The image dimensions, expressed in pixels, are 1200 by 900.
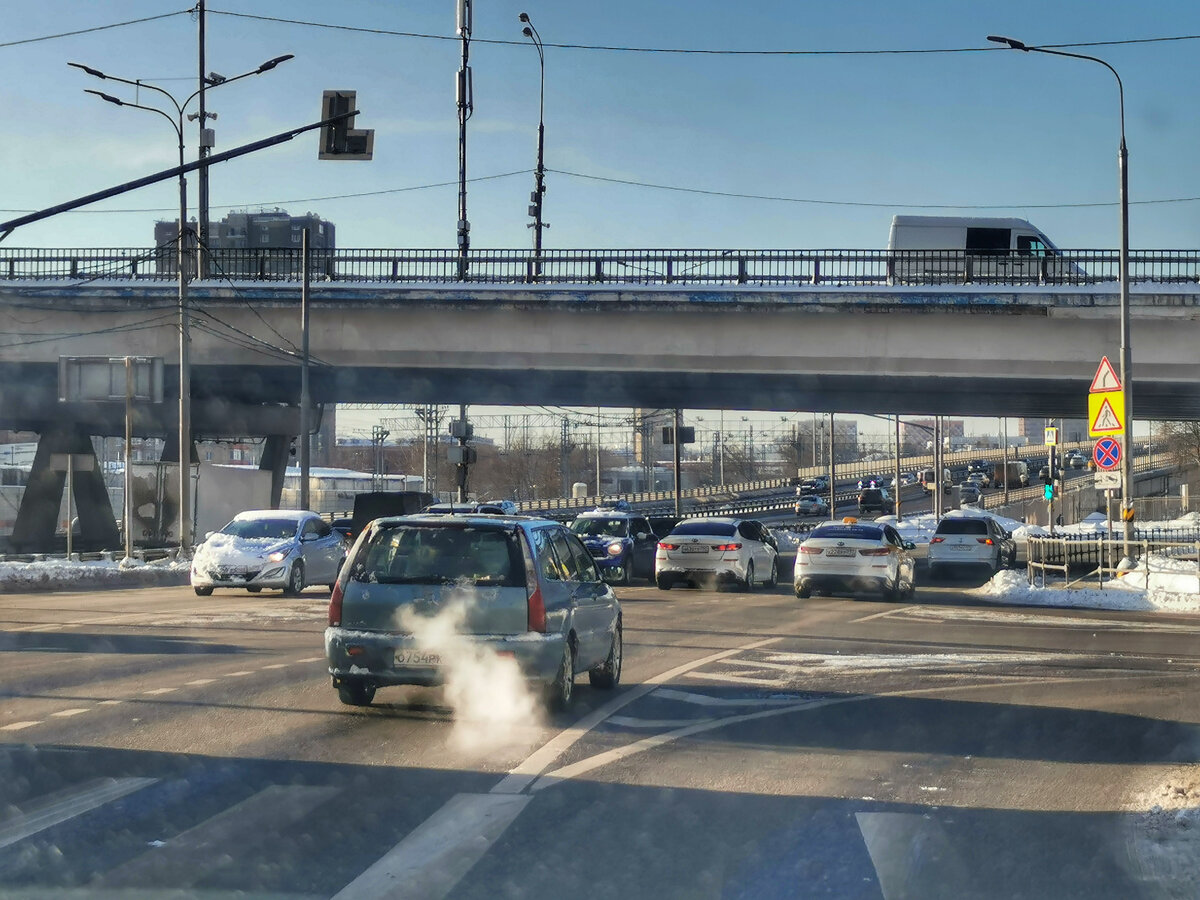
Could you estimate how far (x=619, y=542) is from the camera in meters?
33.0

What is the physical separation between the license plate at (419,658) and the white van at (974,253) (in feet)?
84.9

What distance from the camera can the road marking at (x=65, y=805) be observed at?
23.0 ft

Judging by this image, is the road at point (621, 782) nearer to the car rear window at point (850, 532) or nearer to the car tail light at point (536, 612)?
the car tail light at point (536, 612)

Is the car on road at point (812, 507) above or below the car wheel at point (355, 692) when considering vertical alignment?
below

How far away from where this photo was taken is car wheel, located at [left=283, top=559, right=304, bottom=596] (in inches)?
1038

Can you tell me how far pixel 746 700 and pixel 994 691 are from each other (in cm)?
250

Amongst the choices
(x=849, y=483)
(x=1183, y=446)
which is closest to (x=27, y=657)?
(x=1183, y=446)

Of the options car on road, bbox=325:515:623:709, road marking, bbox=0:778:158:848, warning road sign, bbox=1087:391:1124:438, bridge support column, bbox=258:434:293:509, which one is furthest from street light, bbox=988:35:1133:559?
bridge support column, bbox=258:434:293:509

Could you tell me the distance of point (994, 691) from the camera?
515 inches

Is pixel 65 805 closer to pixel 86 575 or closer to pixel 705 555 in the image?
pixel 705 555

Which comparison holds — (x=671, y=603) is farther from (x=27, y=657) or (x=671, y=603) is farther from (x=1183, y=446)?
(x=1183, y=446)

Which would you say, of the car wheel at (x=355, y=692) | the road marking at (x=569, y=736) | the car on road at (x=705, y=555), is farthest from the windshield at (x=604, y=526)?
the car wheel at (x=355, y=692)

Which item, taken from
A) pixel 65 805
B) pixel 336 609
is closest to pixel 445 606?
pixel 336 609

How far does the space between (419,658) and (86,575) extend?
79.6ft
